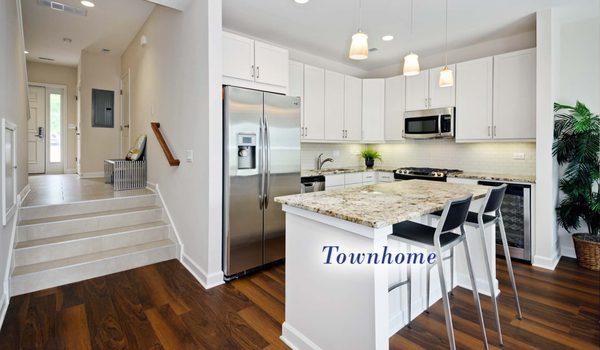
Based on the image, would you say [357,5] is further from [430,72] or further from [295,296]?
[295,296]

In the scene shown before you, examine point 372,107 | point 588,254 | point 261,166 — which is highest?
point 372,107

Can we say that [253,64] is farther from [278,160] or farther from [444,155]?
[444,155]

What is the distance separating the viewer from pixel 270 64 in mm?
3436

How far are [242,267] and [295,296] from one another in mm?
1180

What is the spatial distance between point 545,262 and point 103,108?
7649mm

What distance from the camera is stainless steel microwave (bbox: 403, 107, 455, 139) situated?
427 cm

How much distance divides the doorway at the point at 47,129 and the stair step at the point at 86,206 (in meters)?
4.91

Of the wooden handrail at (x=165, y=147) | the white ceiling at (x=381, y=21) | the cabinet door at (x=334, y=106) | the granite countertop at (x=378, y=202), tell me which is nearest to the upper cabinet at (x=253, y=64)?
the white ceiling at (x=381, y=21)

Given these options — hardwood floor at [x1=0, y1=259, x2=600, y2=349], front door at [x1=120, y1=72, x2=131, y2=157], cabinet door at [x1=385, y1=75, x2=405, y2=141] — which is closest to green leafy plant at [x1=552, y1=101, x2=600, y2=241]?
hardwood floor at [x1=0, y1=259, x2=600, y2=349]

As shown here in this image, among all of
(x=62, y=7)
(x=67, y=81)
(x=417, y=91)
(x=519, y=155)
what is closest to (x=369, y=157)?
(x=417, y=91)

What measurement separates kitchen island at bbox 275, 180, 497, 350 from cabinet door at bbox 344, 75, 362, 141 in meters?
2.70

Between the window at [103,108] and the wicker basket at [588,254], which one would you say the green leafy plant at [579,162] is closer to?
the wicker basket at [588,254]

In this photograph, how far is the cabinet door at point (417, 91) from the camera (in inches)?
178

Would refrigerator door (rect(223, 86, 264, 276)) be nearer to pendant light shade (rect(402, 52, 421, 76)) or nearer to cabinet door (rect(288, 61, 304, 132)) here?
cabinet door (rect(288, 61, 304, 132))
